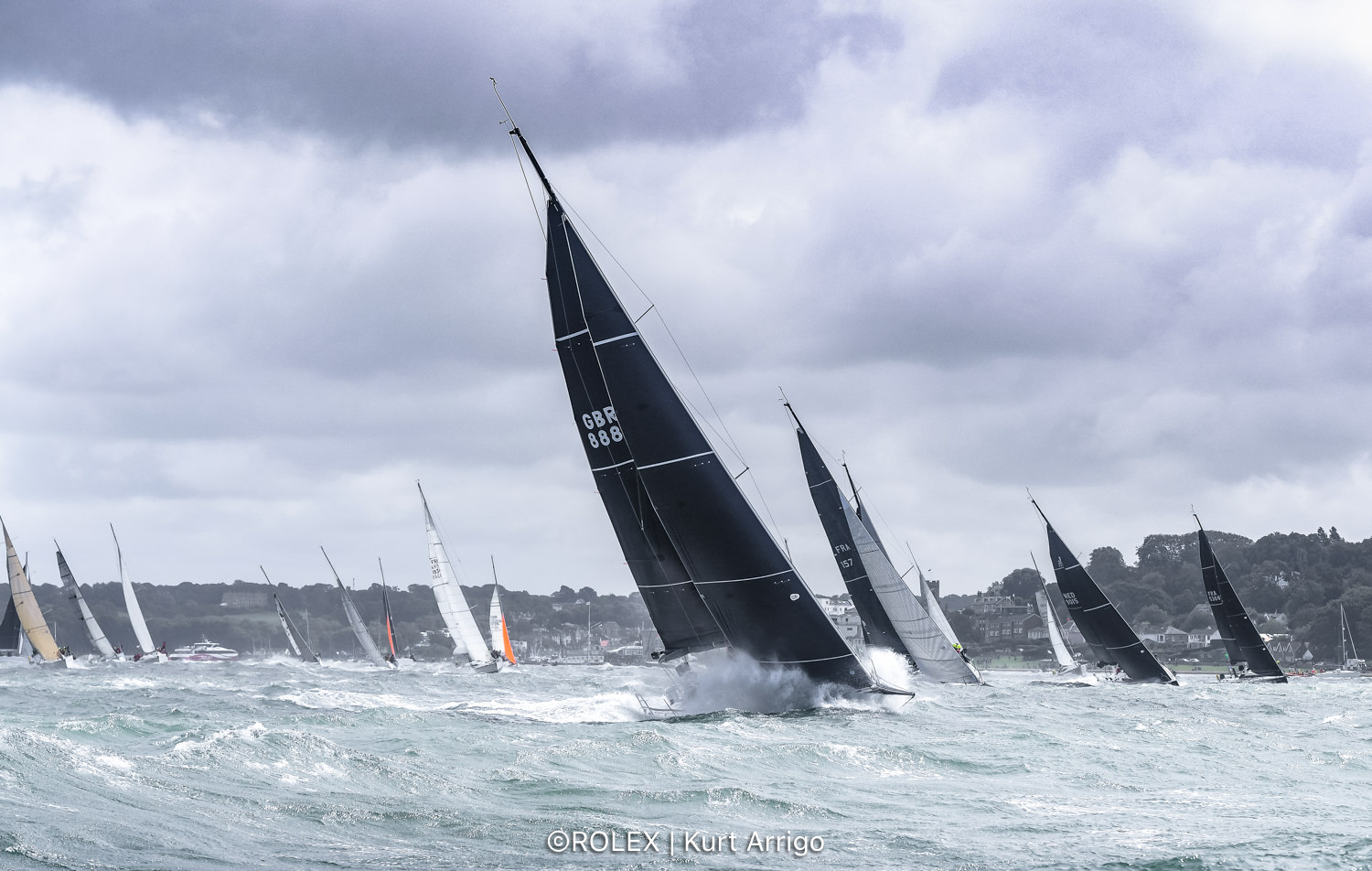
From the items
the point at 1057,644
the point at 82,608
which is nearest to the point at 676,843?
the point at 1057,644

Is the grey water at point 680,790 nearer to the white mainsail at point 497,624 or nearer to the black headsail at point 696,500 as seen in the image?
the black headsail at point 696,500

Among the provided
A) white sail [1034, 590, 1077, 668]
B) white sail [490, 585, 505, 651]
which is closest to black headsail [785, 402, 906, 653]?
white sail [1034, 590, 1077, 668]

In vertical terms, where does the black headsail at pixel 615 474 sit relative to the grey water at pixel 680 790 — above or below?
above

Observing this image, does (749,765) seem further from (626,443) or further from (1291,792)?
(626,443)

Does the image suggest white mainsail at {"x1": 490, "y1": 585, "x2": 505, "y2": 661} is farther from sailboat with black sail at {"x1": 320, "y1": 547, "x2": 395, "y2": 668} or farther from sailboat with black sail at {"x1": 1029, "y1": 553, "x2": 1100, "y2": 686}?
sailboat with black sail at {"x1": 1029, "y1": 553, "x2": 1100, "y2": 686}

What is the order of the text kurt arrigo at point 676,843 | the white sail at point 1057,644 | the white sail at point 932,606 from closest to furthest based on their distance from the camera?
the text kurt arrigo at point 676,843 → the white sail at point 932,606 → the white sail at point 1057,644

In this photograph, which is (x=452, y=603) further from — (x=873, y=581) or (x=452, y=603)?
(x=873, y=581)

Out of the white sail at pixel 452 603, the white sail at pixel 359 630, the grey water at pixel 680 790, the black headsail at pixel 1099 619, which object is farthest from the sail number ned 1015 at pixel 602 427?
the white sail at pixel 359 630

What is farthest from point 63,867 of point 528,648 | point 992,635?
point 528,648

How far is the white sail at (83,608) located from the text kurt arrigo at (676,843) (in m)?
76.2

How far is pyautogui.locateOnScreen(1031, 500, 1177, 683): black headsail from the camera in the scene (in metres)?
50.7

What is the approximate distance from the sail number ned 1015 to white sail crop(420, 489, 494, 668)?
45894 millimetres

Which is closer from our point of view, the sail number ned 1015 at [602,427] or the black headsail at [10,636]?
the sail number ned 1015 at [602,427]

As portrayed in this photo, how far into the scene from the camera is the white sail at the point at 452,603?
70.2 metres
